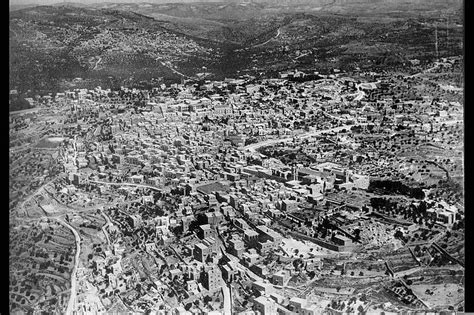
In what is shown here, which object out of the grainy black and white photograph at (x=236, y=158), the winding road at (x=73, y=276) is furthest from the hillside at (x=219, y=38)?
the winding road at (x=73, y=276)

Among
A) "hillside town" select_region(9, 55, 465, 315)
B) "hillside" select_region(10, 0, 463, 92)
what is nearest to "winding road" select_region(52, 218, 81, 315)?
"hillside town" select_region(9, 55, 465, 315)

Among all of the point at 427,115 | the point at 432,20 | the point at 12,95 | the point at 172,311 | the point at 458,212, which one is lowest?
the point at 172,311

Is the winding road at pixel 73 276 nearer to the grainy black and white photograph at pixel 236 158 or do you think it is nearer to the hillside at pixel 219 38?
the grainy black and white photograph at pixel 236 158

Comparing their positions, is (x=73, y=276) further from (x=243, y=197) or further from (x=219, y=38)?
(x=219, y=38)

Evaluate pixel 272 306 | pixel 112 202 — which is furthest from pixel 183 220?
pixel 272 306

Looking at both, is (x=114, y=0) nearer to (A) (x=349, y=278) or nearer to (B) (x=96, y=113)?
(B) (x=96, y=113)

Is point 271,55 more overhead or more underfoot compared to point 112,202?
more overhead

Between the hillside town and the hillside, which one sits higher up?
the hillside

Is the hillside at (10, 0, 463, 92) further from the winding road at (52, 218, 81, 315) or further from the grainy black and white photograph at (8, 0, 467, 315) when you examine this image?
the winding road at (52, 218, 81, 315)
